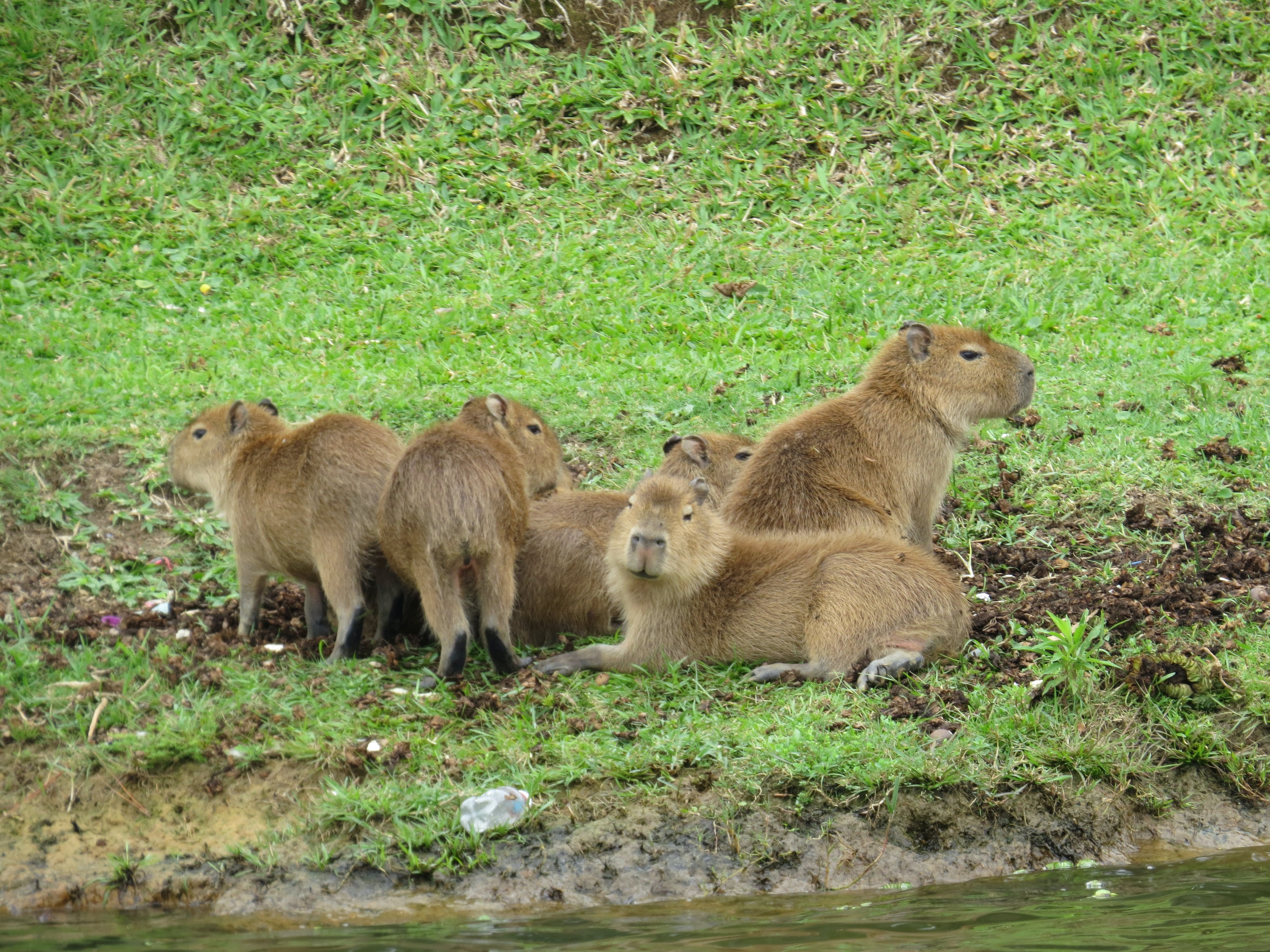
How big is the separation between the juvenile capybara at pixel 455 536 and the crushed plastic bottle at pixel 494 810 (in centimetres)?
83

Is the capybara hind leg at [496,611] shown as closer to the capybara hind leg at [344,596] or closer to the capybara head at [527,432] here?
the capybara hind leg at [344,596]

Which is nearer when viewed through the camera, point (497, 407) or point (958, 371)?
point (497, 407)

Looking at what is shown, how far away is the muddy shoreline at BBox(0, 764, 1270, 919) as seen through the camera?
151 inches

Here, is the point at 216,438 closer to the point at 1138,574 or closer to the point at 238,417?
the point at 238,417

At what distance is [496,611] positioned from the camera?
4.91m

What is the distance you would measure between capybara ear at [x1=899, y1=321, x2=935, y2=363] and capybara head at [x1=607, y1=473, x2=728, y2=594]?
1.49 metres

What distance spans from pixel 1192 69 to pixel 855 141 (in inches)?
104

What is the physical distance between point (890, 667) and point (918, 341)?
193 centimetres

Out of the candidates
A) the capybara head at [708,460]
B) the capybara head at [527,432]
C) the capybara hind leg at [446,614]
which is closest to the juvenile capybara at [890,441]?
the capybara head at [708,460]

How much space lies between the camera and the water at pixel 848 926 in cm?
326

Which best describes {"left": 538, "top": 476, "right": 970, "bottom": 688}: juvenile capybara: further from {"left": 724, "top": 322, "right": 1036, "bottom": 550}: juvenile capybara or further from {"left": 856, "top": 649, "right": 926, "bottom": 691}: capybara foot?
{"left": 724, "top": 322, "right": 1036, "bottom": 550}: juvenile capybara

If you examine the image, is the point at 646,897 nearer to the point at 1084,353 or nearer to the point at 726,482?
the point at 726,482

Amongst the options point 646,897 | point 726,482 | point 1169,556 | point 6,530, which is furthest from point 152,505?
point 1169,556

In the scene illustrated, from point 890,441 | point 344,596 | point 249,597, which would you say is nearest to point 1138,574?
point 890,441
